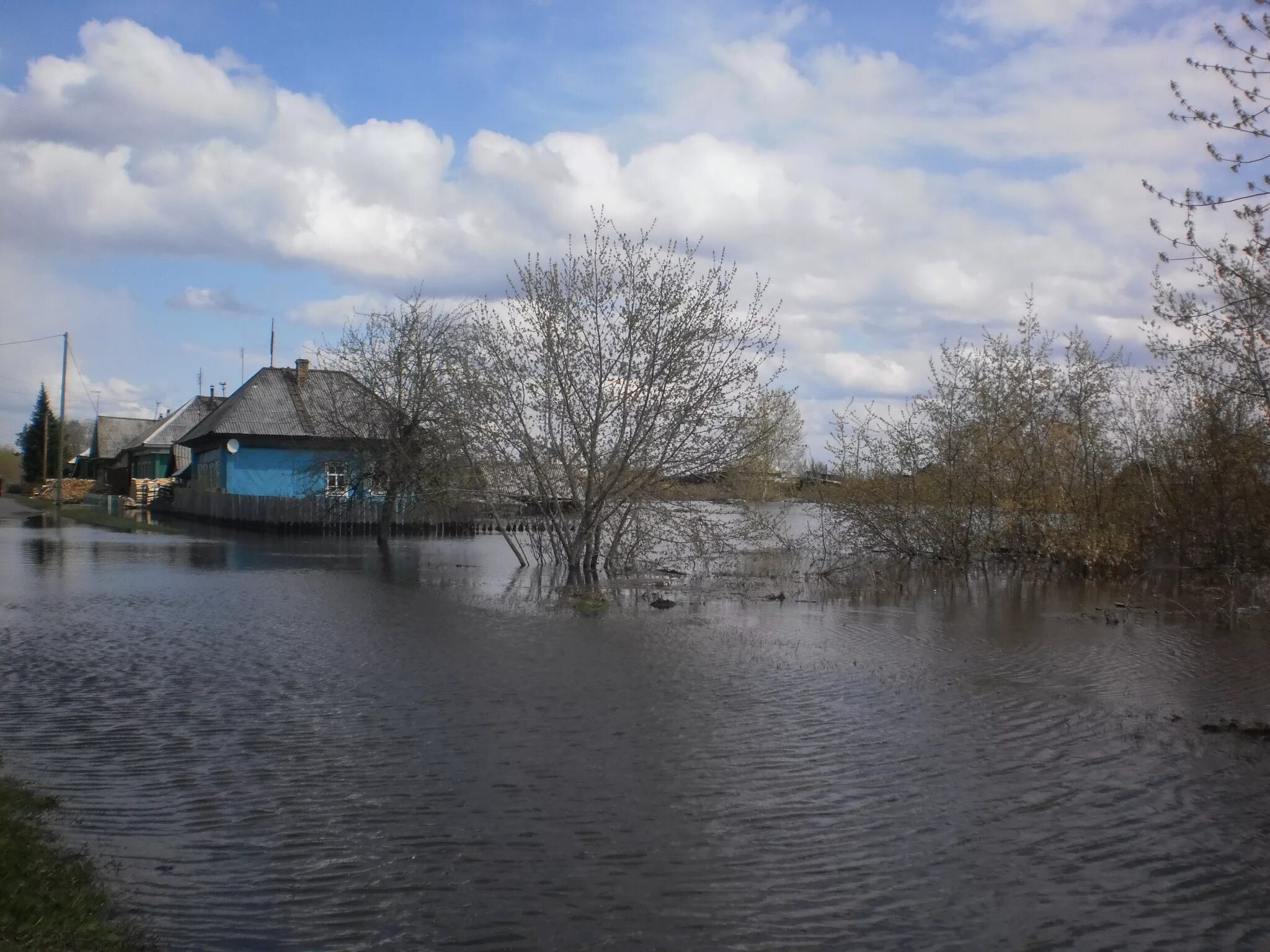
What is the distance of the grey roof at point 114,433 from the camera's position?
89188mm

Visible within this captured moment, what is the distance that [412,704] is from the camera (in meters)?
9.58

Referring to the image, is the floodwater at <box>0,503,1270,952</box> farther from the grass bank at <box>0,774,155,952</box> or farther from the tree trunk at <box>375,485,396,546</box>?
the tree trunk at <box>375,485,396,546</box>

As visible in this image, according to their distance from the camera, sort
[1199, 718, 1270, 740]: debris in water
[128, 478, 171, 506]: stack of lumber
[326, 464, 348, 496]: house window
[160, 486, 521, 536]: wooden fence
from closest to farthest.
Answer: [1199, 718, 1270, 740]: debris in water, [326, 464, 348, 496]: house window, [160, 486, 521, 536]: wooden fence, [128, 478, 171, 506]: stack of lumber

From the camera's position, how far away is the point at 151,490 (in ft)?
196

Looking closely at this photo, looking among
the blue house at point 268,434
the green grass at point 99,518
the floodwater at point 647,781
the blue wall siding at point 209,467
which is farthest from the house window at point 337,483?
the floodwater at point 647,781

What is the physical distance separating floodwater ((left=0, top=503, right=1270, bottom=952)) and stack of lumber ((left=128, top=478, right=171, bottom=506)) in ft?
151

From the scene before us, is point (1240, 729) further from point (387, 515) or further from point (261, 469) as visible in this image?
point (261, 469)

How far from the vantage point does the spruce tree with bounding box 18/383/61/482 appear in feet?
281

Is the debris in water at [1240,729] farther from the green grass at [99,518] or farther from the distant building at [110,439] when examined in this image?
the distant building at [110,439]

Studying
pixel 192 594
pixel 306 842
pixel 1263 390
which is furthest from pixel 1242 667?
pixel 192 594

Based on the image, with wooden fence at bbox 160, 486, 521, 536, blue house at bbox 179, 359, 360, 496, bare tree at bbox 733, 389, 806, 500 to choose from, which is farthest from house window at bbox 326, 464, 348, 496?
bare tree at bbox 733, 389, 806, 500

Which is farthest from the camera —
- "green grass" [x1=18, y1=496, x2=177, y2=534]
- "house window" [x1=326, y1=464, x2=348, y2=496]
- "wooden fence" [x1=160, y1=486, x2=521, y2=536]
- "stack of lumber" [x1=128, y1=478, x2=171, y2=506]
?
"stack of lumber" [x1=128, y1=478, x2=171, y2=506]

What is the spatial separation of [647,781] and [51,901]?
3616mm

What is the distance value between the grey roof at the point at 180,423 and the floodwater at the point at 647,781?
5695 cm
